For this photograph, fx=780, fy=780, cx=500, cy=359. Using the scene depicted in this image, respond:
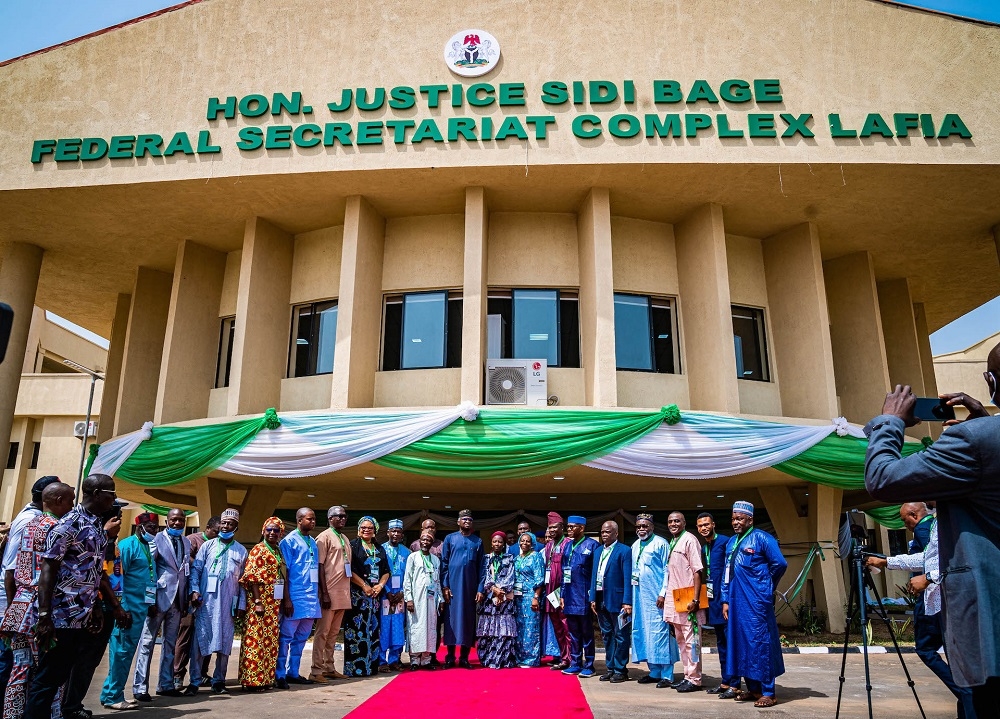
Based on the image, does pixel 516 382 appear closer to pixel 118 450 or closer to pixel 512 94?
pixel 512 94

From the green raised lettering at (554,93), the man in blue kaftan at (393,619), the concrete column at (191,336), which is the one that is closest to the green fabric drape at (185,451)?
the concrete column at (191,336)

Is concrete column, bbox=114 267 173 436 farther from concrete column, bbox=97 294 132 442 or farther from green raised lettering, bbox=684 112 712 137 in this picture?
green raised lettering, bbox=684 112 712 137

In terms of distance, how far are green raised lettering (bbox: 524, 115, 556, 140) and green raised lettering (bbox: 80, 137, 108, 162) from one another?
6.67 metres

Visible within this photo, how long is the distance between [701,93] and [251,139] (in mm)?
6932

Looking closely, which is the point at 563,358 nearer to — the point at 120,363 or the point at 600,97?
the point at 600,97

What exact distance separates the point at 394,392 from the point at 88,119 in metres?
6.59

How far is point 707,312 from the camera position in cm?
1262

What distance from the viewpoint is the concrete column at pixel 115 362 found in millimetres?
16547

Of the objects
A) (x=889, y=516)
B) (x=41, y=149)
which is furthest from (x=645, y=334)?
(x=41, y=149)

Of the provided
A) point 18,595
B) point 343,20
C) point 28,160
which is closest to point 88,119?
point 28,160

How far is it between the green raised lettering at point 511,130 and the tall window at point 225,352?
6.20 m

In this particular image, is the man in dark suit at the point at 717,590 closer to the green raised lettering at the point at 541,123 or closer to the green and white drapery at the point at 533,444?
the green and white drapery at the point at 533,444

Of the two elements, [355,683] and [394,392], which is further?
[394,392]

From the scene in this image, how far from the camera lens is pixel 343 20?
40.8 ft
